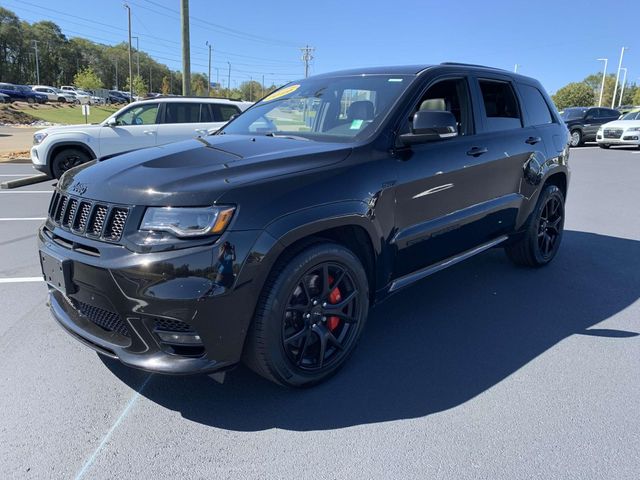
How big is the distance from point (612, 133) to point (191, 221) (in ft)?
73.1

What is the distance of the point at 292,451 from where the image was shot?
93.0 inches

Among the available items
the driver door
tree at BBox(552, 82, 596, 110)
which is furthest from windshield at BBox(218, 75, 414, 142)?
tree at BBox(552, 82, 596, 110)

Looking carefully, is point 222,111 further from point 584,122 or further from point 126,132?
point 584,122

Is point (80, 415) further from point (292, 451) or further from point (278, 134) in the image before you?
point (278, 134)

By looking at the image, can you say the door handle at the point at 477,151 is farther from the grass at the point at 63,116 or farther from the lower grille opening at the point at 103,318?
the grass at the point at 63,116

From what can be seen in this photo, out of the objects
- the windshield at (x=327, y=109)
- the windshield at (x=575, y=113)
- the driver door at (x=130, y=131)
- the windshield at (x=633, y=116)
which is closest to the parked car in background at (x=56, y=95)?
the windshield at (x=575, y=113)

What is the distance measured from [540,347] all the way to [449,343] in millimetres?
615

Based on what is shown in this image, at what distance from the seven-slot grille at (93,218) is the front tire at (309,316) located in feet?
2.53

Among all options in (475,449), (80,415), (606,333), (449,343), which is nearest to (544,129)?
(606,333)

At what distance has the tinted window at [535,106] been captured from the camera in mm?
4734

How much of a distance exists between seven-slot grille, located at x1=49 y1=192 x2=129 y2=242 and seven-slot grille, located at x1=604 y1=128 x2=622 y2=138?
22.2 metres

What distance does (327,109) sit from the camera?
3699mm

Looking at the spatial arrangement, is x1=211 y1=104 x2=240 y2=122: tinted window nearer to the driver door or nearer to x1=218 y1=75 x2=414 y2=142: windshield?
the driver door

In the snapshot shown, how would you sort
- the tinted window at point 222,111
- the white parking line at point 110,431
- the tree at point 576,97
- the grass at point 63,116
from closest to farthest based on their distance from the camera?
the white parking line at point 110,431 → the tinted window at point 222,111 → the grass at point 63,116 → the tree at point 576,97
